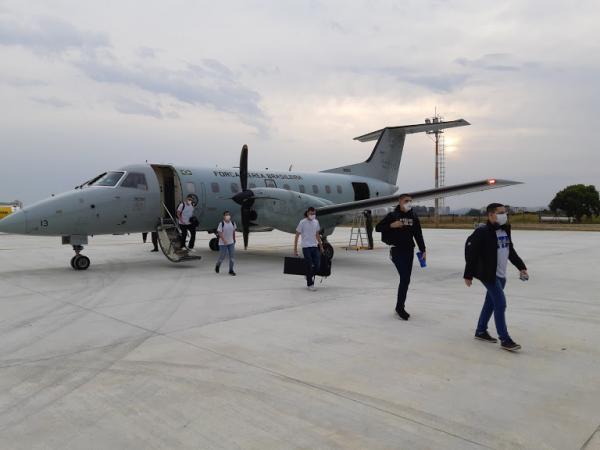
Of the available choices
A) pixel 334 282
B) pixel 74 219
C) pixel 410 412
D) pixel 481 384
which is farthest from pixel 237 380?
pixel 74 219

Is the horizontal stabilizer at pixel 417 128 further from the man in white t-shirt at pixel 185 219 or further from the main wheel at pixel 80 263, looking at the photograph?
the main wheel at pixel 80 263

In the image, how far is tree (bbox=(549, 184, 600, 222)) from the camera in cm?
6016

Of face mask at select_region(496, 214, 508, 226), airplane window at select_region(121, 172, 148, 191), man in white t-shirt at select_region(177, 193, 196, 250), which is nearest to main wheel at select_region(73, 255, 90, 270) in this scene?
airplane window at select_region(121, 172, 148, 191)

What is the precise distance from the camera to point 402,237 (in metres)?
6.70

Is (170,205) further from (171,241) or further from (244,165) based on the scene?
(244,165)

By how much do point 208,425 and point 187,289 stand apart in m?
6.19

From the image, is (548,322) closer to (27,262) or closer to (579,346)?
(579,346)

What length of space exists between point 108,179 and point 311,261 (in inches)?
278

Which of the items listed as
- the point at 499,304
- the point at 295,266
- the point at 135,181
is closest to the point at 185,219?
the point at 135,181

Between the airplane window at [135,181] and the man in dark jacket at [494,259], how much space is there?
34.3 feet

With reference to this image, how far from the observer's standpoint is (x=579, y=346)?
543 cm

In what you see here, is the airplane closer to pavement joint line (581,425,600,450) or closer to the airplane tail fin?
the airplane tail fin

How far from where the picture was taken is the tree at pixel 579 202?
6016cm

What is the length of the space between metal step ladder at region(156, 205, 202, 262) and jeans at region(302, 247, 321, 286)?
4251 mm
